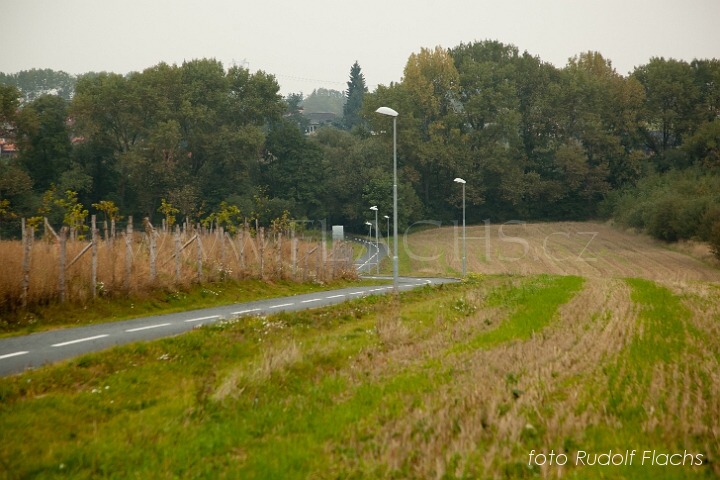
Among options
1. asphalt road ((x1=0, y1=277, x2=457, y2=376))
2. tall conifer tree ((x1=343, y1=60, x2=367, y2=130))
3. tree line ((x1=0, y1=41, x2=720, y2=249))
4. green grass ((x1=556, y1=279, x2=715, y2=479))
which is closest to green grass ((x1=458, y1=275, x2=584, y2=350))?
green grass ((x1=556, y1=279, x2=715, y2=479))

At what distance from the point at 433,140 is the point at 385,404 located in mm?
86522

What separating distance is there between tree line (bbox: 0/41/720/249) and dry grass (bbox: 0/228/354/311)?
148 ft

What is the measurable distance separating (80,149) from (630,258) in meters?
57.7

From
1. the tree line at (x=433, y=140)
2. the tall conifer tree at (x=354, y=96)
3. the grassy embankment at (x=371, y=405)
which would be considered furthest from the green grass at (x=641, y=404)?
the tall conifer tree at (x=354, y=96)

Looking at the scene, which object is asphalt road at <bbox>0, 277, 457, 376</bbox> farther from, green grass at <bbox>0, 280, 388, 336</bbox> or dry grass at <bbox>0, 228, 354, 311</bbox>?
dry grass at <bbox>0, 228, 354, 311</bbox>

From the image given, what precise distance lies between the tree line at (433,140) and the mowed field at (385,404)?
63.2 m

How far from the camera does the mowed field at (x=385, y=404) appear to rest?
6.62m

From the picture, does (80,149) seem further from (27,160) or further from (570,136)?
(570,136)

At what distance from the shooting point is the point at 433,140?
9306 centimetres

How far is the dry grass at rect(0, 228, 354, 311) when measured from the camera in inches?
689

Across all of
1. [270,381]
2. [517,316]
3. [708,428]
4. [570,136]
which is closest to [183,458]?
[270,381]

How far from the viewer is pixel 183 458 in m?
7.07

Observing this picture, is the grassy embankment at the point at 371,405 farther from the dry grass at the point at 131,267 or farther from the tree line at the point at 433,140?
the tree line at the point at 433,140

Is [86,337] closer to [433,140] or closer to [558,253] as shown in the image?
[558,253]
